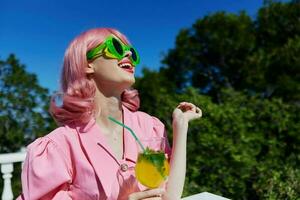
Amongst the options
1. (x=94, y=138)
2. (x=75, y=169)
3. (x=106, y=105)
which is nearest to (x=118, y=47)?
(x=106, y=105)

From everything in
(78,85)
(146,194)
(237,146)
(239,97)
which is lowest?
(146,194)

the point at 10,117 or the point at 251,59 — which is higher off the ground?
the point at 251,59

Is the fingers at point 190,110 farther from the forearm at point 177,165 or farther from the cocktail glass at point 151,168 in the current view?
the cocktail glass at point 151,168

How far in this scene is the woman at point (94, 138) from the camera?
4.23 feet

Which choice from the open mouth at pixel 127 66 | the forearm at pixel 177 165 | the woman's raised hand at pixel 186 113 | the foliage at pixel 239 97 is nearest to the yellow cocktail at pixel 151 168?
the forearm at pixel 177 165

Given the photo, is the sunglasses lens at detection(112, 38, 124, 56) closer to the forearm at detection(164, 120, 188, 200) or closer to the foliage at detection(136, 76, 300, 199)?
the forearm at detection(164, 120, 188, 200)

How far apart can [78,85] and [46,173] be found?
35 centimetres

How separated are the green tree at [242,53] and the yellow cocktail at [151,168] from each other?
21.5 ft

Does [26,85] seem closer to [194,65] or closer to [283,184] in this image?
[194,65]

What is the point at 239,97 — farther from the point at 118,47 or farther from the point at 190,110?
the point at 118,47

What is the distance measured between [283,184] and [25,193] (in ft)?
7.29

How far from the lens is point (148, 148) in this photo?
122 centimetres

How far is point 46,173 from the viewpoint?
1.27 meters

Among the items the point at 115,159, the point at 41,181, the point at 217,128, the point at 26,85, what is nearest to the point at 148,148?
the point at 115,159
